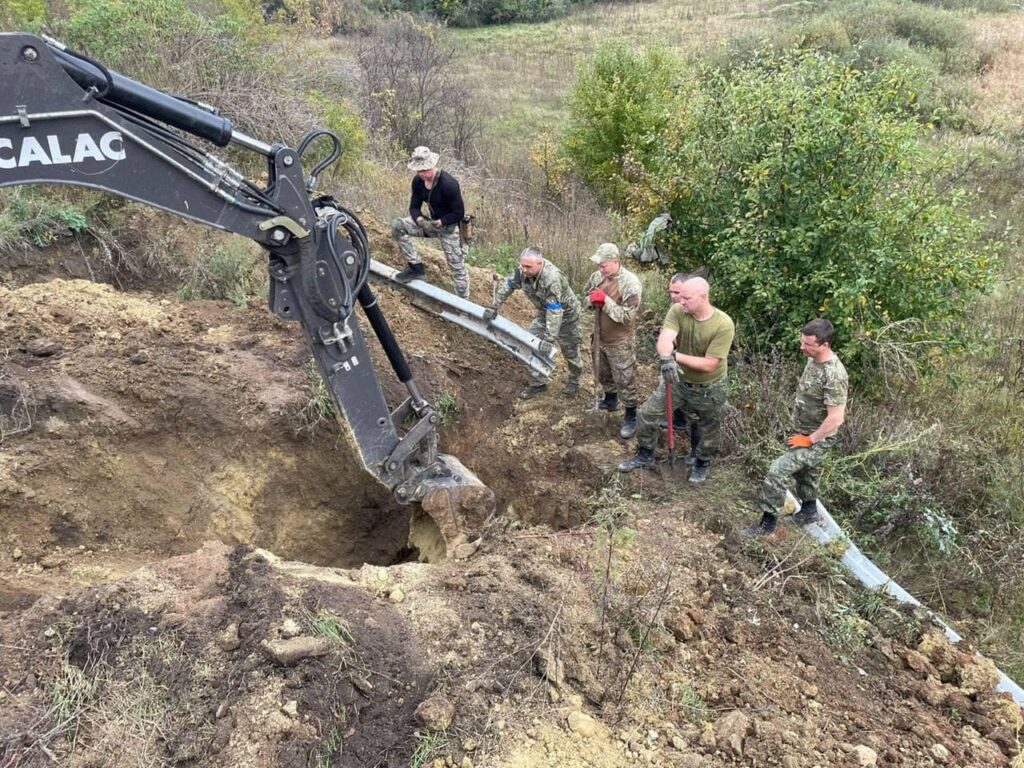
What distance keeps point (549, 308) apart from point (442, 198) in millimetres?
1970

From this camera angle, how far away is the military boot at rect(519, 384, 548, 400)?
757 centimetres

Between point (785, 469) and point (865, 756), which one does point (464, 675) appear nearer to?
point (865, 756)

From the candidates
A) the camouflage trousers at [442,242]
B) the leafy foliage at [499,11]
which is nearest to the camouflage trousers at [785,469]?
the camouflage trousers at [442,242]

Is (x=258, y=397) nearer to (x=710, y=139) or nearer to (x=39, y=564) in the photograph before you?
(x=39, y=564)

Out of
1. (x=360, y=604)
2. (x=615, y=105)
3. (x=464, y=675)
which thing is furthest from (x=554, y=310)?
(x=615, y=105)

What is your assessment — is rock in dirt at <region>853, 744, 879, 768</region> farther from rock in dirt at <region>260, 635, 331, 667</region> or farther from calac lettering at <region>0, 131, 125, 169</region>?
calac lettering at <region>0, 131, 125, 169</region>

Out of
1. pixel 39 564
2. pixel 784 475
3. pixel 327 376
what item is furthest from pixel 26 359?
pixel 784 475

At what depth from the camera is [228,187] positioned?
3.94 meters

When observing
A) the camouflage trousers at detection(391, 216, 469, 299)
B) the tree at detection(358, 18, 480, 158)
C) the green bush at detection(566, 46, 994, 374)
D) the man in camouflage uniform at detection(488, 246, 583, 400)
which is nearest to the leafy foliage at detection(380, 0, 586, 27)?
the tree at detection(358, 18, 480, 158)

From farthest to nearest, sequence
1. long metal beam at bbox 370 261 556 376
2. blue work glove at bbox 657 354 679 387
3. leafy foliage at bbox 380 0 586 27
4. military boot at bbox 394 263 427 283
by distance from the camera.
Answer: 1. leafy foliage at bbox 380 0 586 27
2. military boot at bbox 394 263 427 283
3. long metal beam at bbox 370 261 556 376
4. blue work glove at bbox 657 354 679 387

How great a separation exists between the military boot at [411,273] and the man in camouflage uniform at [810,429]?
14.5 feet

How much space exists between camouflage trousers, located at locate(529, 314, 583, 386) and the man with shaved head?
134 centimetres

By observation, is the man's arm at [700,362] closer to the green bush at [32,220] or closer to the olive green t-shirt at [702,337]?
the olive green t-shirt at [702,337]

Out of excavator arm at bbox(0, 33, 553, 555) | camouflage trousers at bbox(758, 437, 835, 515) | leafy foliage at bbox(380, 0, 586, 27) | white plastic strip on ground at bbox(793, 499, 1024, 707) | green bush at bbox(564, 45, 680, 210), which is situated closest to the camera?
excavator arm at bbox(0, 33, 553, 555)
